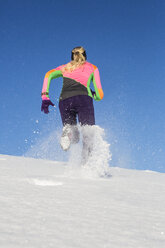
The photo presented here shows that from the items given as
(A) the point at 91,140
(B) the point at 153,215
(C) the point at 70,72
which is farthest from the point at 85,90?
(B) the point at 153,215

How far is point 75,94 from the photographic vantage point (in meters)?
3.93

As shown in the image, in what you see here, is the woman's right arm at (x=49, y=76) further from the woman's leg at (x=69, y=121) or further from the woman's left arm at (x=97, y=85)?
the woman's left arm at (x=97, y=85)

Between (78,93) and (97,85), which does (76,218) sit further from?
(97,85)

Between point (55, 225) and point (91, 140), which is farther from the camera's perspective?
point (91, 140)

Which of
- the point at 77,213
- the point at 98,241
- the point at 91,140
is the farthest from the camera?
the point at 91,140

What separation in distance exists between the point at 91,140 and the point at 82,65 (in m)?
1.05

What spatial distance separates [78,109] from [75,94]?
203mm

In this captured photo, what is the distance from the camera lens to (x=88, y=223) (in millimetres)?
1325

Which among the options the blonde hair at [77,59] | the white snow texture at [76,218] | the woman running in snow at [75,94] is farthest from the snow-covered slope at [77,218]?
the blonde hair at [77,59]

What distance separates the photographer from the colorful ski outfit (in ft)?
12.8

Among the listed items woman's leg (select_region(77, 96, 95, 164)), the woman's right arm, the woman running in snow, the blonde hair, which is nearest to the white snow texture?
woman's leg (select_region(77, 96, 95, 164))

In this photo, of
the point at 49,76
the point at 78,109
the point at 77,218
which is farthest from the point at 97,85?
the point at 77,218

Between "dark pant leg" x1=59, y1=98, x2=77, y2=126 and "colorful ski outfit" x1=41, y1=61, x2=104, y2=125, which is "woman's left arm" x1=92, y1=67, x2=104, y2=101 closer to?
"colorful ski outfit" x1=41, y1=61, x2=104, y2=125

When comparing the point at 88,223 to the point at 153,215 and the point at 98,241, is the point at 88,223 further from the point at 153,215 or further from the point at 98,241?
the point at 153,215
